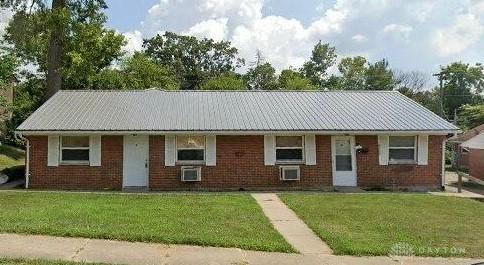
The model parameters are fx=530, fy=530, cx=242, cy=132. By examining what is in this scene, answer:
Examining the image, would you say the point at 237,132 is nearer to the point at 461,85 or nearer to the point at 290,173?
the point at 290,173

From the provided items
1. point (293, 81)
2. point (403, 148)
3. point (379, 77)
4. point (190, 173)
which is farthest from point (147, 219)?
A: point (379, 77)

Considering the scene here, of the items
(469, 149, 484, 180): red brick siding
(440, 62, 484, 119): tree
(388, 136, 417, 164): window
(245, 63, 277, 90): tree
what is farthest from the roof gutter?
(440, 62, 484, 119): tree

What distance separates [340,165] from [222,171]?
4.51 m

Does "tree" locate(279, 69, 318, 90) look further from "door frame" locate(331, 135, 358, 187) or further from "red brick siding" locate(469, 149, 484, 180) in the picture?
"door frame" locate(331, 135, 358, 187)

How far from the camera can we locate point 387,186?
2014 centimetres

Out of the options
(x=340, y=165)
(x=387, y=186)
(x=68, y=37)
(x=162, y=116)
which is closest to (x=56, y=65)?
(x=68, y=37)

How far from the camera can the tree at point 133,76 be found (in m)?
36.4

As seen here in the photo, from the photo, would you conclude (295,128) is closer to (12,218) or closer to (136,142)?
(136,142)

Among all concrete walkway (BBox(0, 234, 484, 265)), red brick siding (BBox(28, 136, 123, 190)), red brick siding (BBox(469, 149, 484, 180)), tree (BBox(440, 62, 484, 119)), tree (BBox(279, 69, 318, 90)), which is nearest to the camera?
concrete walkway (BBox(0, 234, 484, 265))

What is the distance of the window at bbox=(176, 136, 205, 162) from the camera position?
19781mm

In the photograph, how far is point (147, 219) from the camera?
11359 mm

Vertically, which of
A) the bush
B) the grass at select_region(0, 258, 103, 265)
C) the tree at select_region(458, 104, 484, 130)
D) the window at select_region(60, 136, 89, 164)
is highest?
the tree at select_region(458, 104, 484, 130)

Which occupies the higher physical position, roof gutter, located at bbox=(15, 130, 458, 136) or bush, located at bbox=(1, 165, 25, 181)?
roof gutter, located at bbox=(15, 130, 458, 136)

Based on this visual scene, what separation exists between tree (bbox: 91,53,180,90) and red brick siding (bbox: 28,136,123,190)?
1717 centimetres
